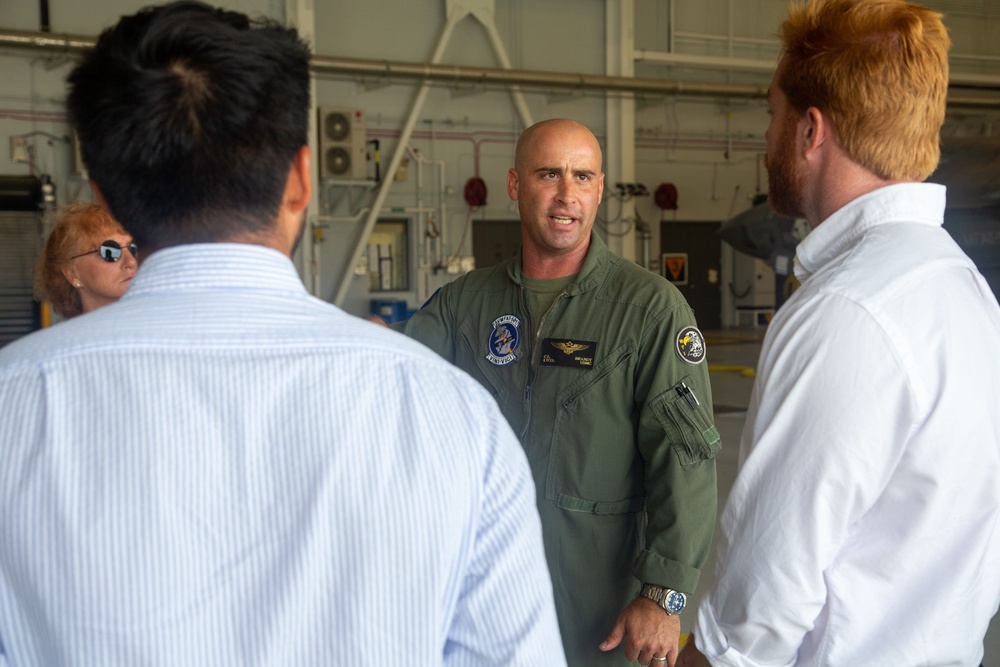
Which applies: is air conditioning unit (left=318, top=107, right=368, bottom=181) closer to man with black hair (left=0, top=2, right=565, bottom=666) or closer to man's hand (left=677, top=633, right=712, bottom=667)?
man's hand (left=677, top=633, right=712, bottom=667)

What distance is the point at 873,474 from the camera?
4.43 feet

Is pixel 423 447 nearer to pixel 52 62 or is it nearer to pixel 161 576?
pixel 161 576

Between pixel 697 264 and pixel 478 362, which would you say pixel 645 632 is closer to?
pixel 478 362

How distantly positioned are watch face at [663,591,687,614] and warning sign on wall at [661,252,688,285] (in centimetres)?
1567

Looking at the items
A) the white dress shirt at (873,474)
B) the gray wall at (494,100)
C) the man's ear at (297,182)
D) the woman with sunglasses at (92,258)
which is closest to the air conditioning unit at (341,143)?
the gray wall at (494,100)

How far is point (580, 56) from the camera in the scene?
1457 centimetres

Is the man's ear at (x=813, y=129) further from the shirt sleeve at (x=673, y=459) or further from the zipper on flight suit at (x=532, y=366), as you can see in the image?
the zipper on flight suit at (x=532, y=366)

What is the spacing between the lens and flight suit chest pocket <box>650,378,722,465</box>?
88.7 inches

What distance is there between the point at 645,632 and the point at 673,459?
42cm

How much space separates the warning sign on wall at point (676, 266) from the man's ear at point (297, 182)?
16859mm

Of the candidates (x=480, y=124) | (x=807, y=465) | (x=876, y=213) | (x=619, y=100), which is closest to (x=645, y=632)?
(x=807, y=465)

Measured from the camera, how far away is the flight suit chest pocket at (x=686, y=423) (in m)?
2.25

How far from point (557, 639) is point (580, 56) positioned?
568 inches

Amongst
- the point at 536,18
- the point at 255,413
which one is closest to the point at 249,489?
the point at 255,413
